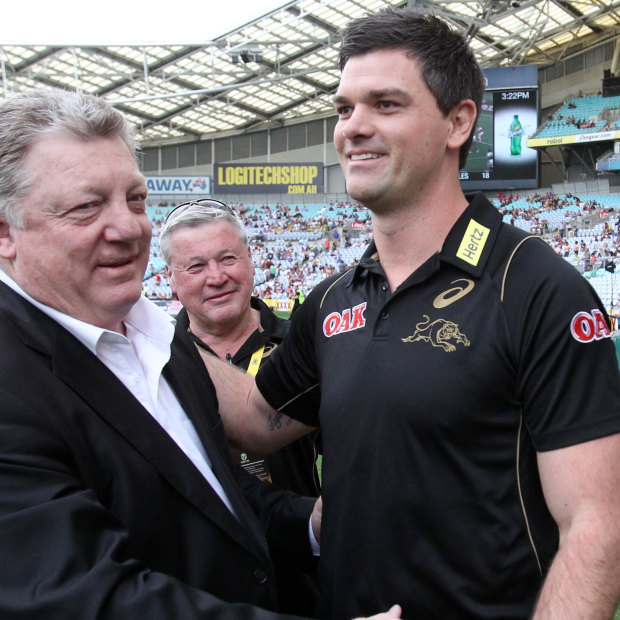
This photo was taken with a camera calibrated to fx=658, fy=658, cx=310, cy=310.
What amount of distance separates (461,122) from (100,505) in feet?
5.07

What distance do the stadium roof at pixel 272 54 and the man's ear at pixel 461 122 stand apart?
88.3 ft

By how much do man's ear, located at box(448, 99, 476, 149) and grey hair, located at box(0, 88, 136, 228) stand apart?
3.43 ft

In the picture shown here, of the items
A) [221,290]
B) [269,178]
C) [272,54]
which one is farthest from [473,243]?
[269,178]

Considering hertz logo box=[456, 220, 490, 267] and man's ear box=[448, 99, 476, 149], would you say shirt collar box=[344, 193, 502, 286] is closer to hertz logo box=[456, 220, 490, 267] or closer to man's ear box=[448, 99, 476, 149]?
hertz logo box=[456, 220, 490, 267]

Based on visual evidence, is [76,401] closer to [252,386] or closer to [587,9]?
[252,386]

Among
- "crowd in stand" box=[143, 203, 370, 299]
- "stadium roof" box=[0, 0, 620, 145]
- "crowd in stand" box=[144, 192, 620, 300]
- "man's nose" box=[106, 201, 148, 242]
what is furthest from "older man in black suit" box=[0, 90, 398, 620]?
"crowd in stand" box=[143, 203, 370, 299]

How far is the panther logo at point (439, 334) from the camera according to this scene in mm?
1797

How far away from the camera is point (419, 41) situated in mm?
1999

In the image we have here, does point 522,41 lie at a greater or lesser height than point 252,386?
greater

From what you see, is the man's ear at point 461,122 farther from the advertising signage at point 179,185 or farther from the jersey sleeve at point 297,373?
the advertising signage at point 179,185

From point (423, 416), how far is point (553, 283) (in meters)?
0.49

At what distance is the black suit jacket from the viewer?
128cm

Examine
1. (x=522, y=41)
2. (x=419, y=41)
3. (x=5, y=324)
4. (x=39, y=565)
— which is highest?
(x=522, y=41)

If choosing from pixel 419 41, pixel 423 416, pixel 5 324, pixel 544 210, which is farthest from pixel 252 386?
pixel 544 210
